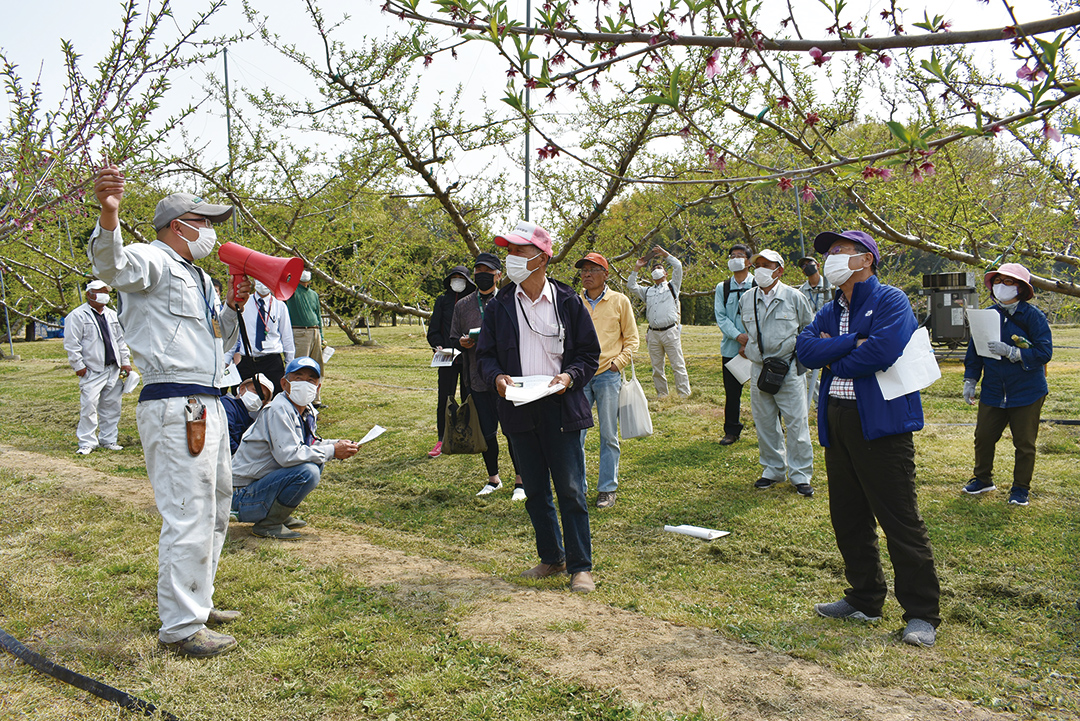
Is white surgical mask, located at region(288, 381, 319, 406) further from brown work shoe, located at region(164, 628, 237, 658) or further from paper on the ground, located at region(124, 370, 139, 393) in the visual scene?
paper on the ground, located at region(124, 370, 139, 393)

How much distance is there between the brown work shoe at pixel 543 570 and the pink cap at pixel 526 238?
192 cm

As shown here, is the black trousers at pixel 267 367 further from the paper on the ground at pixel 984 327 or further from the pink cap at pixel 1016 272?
the pink cap at pixel 1016 272

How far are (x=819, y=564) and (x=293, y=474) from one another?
11.8ft

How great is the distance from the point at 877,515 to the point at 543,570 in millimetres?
1971

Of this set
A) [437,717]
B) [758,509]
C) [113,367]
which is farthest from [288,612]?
[113,367]

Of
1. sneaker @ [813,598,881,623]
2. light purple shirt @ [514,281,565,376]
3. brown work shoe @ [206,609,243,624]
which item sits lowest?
sneaker @ [813,598,881,623]

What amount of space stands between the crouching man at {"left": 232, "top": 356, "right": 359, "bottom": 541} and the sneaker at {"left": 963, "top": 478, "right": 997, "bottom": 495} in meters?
5.06

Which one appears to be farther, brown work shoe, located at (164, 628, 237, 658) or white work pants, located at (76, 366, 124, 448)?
white work pants, located at (76, 366, 124, 448)

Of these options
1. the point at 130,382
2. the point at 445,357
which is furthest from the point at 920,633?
the point at 130,382

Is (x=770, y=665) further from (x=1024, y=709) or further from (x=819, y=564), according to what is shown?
(x=819, y=564)

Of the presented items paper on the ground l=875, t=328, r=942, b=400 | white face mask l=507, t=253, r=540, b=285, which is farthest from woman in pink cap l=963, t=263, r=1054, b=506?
white face mask l=507, t=253, r=540, b=285

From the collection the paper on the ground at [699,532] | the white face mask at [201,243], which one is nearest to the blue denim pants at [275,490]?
the white face mask at [201,243]

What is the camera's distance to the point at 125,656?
138 inches

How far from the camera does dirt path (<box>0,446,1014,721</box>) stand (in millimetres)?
2990
